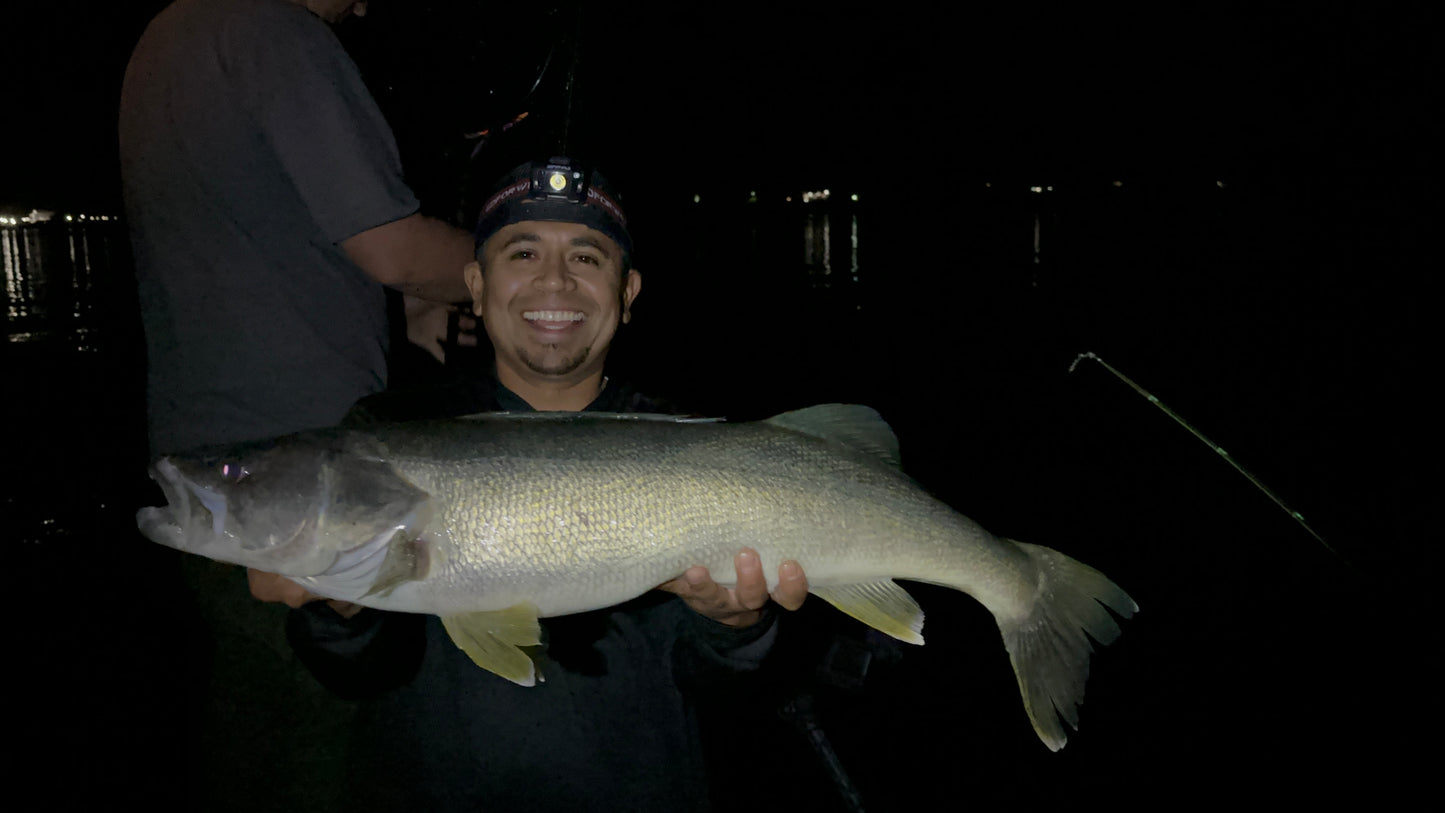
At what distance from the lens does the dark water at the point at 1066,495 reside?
4.67 m

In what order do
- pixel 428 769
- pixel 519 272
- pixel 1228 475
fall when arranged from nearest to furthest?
pixel 428 769 < pixel 519 272 < pixel 1228 475

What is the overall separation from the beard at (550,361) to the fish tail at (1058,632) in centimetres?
146

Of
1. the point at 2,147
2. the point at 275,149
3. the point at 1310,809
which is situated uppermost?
the point at 2,147

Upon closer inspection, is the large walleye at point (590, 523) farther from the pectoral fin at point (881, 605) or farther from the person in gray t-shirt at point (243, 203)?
the person in gray t-shirt at point (243, 203)

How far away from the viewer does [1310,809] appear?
4422mm

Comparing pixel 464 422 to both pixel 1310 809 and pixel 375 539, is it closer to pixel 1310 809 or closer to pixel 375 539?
pixel 375 539

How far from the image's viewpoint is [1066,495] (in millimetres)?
9484

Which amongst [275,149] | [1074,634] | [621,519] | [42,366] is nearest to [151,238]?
[275,149]

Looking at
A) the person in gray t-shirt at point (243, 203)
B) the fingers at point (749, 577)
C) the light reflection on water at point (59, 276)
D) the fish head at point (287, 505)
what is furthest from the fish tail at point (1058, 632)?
the light reflection on water at point (59, 276)

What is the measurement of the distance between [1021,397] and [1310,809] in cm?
1007

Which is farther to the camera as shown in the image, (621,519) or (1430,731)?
(1430,731)

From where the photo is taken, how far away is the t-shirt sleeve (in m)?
2.19

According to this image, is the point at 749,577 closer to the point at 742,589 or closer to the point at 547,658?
the point at 742,589

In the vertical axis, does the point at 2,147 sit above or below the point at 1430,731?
above
